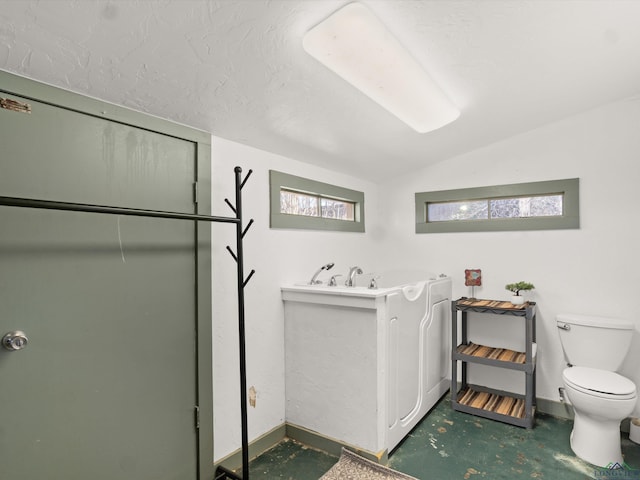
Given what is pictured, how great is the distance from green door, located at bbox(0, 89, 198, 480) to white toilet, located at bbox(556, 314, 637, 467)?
2.30m

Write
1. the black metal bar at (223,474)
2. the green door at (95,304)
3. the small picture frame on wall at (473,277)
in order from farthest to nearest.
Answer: the small picture frame on wall at (473,277) → the black metal bar at (223,474) → the green door at (95,304)

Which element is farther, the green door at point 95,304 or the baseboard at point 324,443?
the baseboard at point 324,443

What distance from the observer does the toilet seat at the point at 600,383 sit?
6.55 ft

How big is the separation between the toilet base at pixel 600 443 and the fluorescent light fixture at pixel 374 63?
2146 millimetres

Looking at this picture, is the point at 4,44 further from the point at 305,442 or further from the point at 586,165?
the point at 586,165

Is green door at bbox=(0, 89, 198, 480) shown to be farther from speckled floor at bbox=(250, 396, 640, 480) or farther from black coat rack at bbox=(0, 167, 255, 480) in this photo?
speckled floor at bbox=(250, 396, 640, 480)

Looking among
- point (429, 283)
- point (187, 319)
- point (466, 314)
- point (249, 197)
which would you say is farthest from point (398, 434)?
point (249, 197)

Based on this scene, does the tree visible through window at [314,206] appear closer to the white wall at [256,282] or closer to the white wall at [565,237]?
the white wall at [256,282]

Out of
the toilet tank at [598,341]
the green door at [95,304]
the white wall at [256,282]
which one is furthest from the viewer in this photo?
the toilet tank at [598,341]

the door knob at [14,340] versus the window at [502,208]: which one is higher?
the window at [502,208]

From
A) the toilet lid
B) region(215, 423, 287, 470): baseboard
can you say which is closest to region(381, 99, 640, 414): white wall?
the toilet lid

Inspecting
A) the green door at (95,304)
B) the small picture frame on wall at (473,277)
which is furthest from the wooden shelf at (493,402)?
the green door at (95,304)

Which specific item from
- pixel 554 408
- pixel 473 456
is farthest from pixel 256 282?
pixel 554 408

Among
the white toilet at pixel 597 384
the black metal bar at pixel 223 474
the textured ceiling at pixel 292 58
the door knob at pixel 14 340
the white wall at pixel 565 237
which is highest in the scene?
the textured ceiling at pixel 292 58
